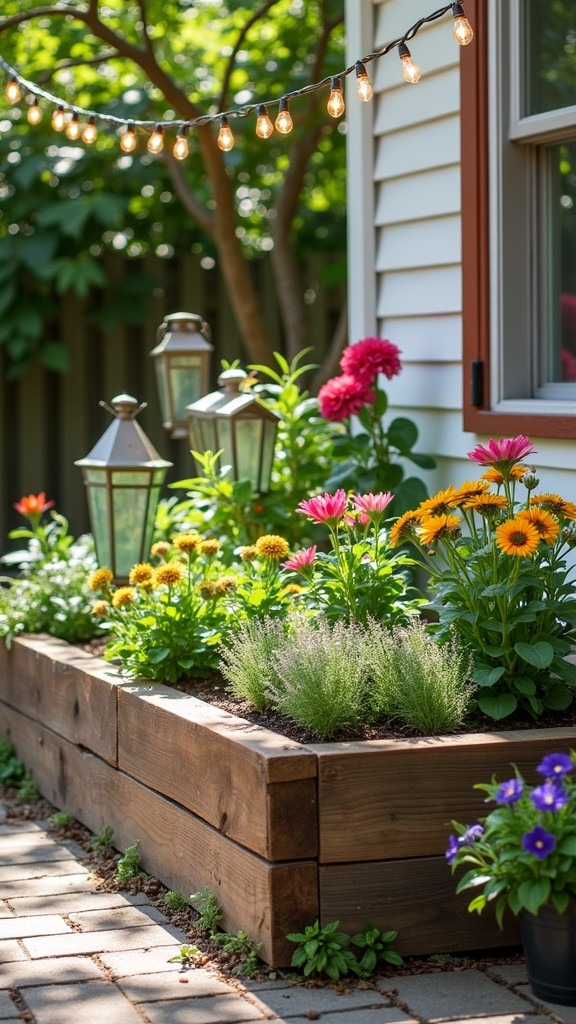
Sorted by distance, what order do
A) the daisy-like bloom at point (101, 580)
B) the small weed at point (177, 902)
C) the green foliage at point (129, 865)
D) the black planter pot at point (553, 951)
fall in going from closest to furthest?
the black planter pot at point (553, 951) < the small weed at point (177, 902) < the green foliage at point (129, 865) < the daisy-like bloom at point (101, 580)

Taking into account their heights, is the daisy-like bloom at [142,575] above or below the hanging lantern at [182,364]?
below

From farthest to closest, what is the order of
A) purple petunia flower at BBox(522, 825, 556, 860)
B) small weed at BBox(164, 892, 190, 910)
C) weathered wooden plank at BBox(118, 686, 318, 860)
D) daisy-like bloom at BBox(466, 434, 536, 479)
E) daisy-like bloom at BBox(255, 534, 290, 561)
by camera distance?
daisy-like bloom at BBox(255, 534, 290, 561)
small weed at BBox(164, 892, 190, 910)
daisy-like bloom at BBox(466, 434, 536, 479)
weathered wooden plank at BBox(118, 686, 318, 860)
purple petunia flower at BBox(522, 825, 556, 860)

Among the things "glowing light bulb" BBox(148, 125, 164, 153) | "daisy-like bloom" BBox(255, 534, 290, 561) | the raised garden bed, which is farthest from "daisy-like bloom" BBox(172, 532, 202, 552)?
"glowing light bulb" BBox(148, 125, 164, 153)

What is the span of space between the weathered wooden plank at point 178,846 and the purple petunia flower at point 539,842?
20.8 inches

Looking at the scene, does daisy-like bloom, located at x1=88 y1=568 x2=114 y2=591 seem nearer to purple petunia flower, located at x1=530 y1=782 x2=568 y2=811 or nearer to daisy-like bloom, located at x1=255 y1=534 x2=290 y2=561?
daisy-like bloom, located at x1=255 y1=534 x2=290 y2=561

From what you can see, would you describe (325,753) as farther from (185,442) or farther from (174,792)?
(185,442)

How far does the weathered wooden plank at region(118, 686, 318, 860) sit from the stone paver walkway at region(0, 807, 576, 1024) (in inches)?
11.5

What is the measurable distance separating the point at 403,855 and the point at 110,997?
68 cm

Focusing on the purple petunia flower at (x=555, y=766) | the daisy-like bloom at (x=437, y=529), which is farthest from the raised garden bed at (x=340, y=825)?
the daisy-like bloom at (x=437, y=529)

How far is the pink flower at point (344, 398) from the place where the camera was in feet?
14.6

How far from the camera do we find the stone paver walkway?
2520mm

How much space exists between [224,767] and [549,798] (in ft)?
2.69

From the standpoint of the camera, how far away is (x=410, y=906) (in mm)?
2805

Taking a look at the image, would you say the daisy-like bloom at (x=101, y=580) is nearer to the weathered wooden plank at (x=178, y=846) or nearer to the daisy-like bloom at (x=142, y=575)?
the daisy-like bloom at (x=142, y=575)
